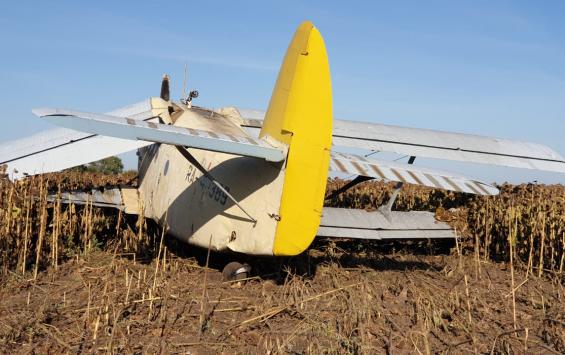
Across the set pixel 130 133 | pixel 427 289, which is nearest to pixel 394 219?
pixel 427 289

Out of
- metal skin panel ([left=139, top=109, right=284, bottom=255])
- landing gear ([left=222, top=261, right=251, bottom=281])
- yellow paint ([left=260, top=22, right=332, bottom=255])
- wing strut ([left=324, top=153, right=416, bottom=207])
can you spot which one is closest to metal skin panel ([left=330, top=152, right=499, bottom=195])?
wing strut ([left=324, top=153, right=416, bottom=207])

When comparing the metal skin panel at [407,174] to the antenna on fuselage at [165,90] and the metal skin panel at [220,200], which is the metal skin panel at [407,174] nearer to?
the metal skin panel at [220,200]

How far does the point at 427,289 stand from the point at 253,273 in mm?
2156

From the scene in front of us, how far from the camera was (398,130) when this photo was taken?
12.7 meters

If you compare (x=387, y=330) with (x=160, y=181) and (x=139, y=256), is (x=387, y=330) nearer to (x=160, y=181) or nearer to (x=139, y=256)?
(x=139, y=256)

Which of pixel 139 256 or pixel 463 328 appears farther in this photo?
pixel 139 256

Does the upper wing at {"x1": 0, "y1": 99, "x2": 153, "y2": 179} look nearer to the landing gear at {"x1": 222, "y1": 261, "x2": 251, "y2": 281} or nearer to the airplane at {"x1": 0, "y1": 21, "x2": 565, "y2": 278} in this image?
the airplane at {"x1": 0, "y1": 21, "x2": 565, "y2": 278}

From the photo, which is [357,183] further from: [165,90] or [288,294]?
[165,90]

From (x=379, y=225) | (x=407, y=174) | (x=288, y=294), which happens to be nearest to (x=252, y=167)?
(x=288, y=294)

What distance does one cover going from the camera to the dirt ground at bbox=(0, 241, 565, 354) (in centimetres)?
471

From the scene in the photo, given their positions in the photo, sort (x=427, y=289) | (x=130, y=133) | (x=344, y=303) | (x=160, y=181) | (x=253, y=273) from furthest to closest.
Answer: (x=160, y=181), (x=253, y=273), (x=427, y=289), (x=344, y=303), (x=130, y=133)

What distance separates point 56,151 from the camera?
26.8ft

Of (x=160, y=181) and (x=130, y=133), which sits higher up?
(x=130, y=133)

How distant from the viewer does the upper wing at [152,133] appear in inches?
190
